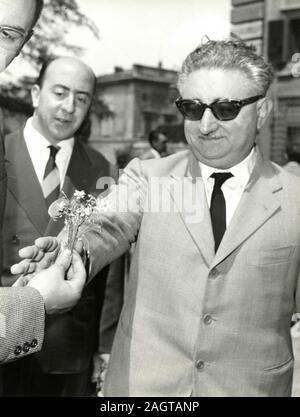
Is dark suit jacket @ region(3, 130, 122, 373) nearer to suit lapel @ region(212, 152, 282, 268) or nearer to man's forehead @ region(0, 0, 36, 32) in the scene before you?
man's forehead @ region(0, 0, 36, 32)

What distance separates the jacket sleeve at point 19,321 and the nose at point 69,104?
1470 mm

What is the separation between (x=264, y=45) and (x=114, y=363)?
34.1 feet

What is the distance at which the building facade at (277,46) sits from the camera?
37.4ft

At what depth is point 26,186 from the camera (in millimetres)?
2963

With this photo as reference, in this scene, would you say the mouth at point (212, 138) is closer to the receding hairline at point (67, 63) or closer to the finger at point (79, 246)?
the finger at point (79, 246)

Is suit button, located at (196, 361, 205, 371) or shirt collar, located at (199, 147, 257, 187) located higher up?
shirt collar, located at (199, 147, 257, 187)

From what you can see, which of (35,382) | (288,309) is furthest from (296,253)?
(35,382)

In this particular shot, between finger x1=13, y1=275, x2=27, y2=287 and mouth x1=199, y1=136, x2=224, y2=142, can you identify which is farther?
mouth x1=199, y1=136, x2=224, y2=142

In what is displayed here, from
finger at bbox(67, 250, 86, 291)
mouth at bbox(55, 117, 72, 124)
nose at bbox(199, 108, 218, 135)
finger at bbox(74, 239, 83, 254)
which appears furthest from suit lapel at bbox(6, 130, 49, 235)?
nose at bbox(199, 108, 218, 135)

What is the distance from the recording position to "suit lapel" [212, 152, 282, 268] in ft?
7.32

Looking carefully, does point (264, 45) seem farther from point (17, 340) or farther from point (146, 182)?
point (17, 340)

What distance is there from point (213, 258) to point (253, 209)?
265 millimetres

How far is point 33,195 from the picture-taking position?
116 inches

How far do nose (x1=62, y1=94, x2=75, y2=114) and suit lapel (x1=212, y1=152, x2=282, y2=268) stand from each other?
1.15 m
